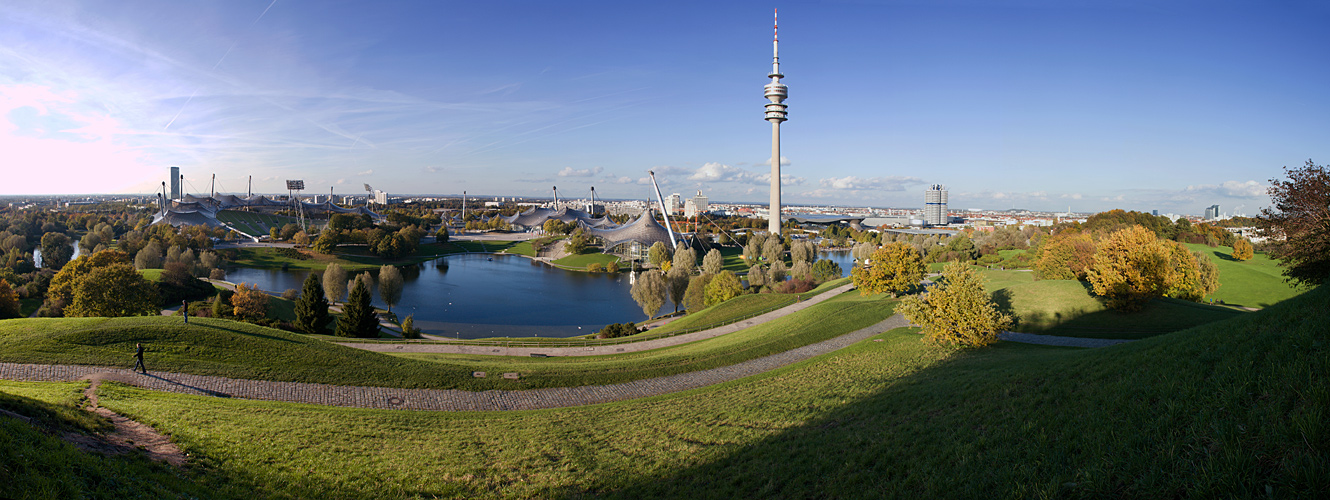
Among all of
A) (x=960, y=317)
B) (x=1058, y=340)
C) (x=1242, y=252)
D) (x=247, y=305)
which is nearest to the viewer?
(x=960, y=317)

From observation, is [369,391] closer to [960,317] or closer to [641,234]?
[960,317]

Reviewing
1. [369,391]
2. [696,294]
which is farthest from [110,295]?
[696,294]

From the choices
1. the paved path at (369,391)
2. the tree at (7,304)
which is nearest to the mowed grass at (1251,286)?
the paved path at (369,391)

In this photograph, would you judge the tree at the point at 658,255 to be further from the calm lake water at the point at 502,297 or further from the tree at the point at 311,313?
the tree at the point at 311,313

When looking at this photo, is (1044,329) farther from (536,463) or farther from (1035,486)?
(536,463)

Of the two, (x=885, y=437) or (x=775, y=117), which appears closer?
(x=885, y=437)

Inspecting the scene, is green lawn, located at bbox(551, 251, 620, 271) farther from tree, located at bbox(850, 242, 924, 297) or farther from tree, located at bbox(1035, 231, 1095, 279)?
tree, located at bbox(1035, 231, 1095, 279)

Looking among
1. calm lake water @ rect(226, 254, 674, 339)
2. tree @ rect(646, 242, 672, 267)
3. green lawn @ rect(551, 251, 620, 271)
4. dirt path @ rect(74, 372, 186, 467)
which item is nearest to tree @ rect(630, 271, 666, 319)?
calm lake water @ rect(226, 254, 674, 339)
